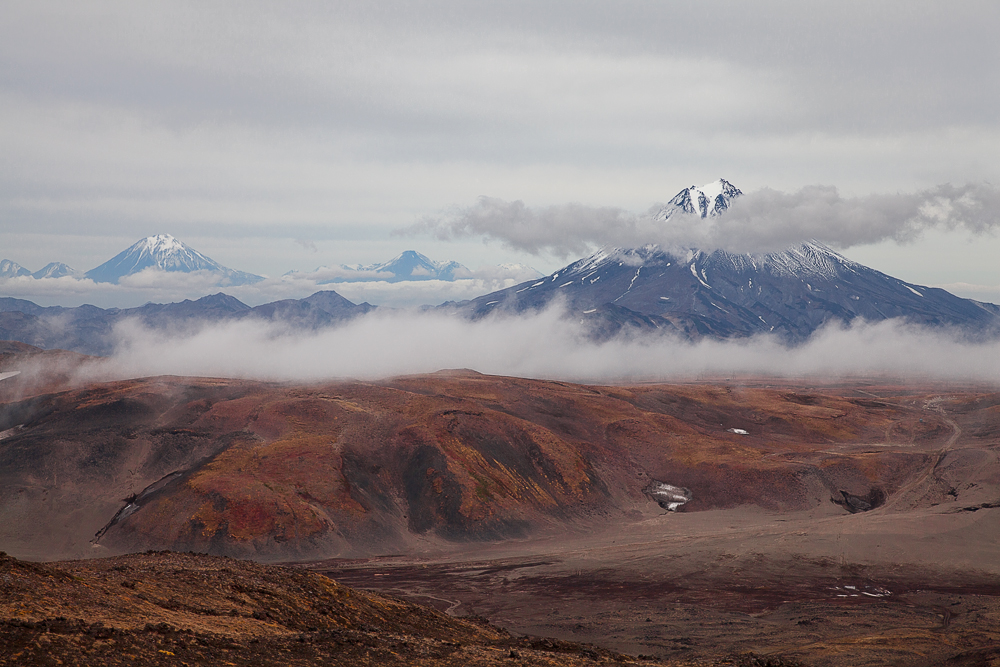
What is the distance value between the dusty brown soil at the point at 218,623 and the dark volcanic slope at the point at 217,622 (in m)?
0.06

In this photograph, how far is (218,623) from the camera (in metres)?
31.9

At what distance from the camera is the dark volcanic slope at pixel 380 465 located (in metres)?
84.2

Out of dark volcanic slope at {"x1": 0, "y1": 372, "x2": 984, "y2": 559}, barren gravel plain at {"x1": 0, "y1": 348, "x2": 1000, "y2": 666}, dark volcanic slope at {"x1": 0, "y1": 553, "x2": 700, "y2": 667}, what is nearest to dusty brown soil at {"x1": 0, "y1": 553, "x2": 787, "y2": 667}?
dark volcanic slope at {"x1": 0, "y1": 553, "x2": 700, "y2": 667}

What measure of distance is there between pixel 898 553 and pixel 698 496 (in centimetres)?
3205

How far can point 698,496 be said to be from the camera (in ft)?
348

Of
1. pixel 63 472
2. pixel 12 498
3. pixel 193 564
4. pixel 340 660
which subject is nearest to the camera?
pixel 340 660

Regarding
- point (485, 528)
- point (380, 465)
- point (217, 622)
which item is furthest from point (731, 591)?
point (380, 465)

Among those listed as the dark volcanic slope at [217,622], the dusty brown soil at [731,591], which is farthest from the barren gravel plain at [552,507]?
the dark volcanic slope at [217,622]

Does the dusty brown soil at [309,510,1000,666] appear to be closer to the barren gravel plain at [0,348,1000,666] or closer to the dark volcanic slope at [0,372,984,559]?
the barren gravel plain at [0,348,1000,666]

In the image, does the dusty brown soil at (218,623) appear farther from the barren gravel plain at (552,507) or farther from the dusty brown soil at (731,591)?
the dusty brown soil at (731,591)

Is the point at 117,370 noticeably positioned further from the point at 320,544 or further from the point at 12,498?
the point at 320,544

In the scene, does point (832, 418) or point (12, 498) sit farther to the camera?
point (832, 418)

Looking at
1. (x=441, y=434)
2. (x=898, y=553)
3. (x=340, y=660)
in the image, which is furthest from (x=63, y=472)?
(x=898, y=553)

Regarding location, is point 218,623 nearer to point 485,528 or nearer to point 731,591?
point 731,591
